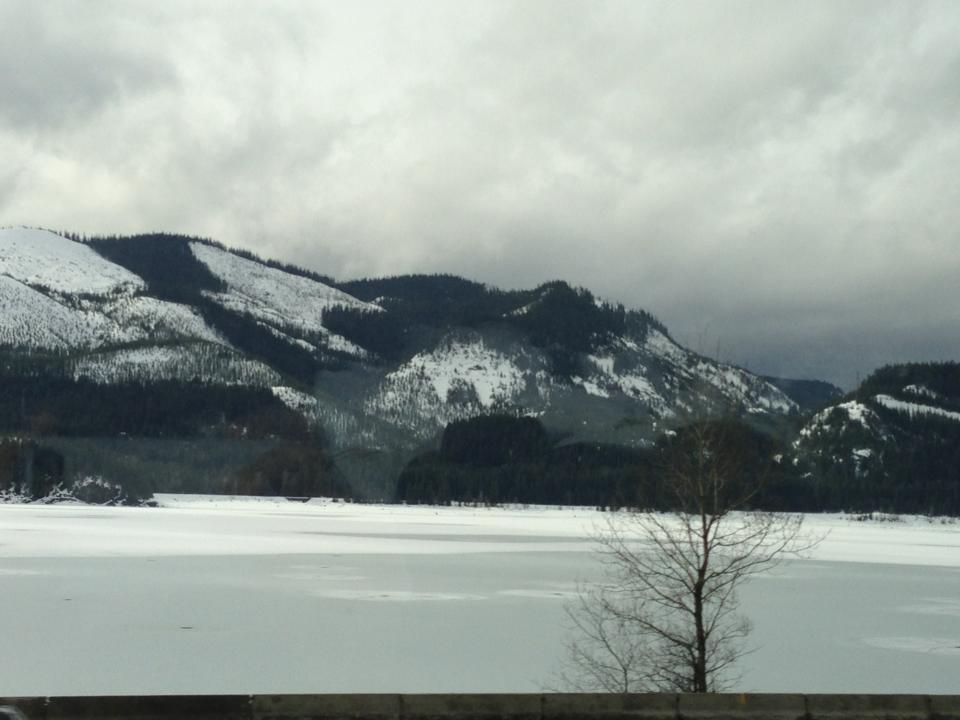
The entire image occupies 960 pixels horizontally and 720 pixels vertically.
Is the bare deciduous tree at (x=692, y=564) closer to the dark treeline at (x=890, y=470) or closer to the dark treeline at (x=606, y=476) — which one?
the dark treeline at (x=606, y=476)

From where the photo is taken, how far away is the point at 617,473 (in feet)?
536

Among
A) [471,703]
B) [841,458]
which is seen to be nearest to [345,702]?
[471,703]

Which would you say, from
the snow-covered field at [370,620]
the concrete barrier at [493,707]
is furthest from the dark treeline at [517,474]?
the concrete barrier at [493,707]

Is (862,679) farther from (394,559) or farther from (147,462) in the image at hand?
(147,462)

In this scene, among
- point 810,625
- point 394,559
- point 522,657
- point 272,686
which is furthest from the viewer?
point 394,559

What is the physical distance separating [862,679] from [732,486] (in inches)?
A: 174

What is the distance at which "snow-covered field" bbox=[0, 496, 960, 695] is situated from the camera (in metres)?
19.1

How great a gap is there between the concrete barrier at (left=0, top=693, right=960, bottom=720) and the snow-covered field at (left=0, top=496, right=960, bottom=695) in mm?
7735

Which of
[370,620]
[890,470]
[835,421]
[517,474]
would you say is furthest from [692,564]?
[835,421]

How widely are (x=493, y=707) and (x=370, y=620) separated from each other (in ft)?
54.5

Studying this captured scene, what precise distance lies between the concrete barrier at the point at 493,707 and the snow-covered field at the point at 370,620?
25.4 feet

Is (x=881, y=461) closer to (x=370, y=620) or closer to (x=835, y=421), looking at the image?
(x=835, y=421)

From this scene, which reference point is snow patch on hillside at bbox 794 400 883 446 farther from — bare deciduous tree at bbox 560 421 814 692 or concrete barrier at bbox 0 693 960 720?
concrete barrier at bbox 0 693 960 720

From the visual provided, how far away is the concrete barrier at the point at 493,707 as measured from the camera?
32.3ft
